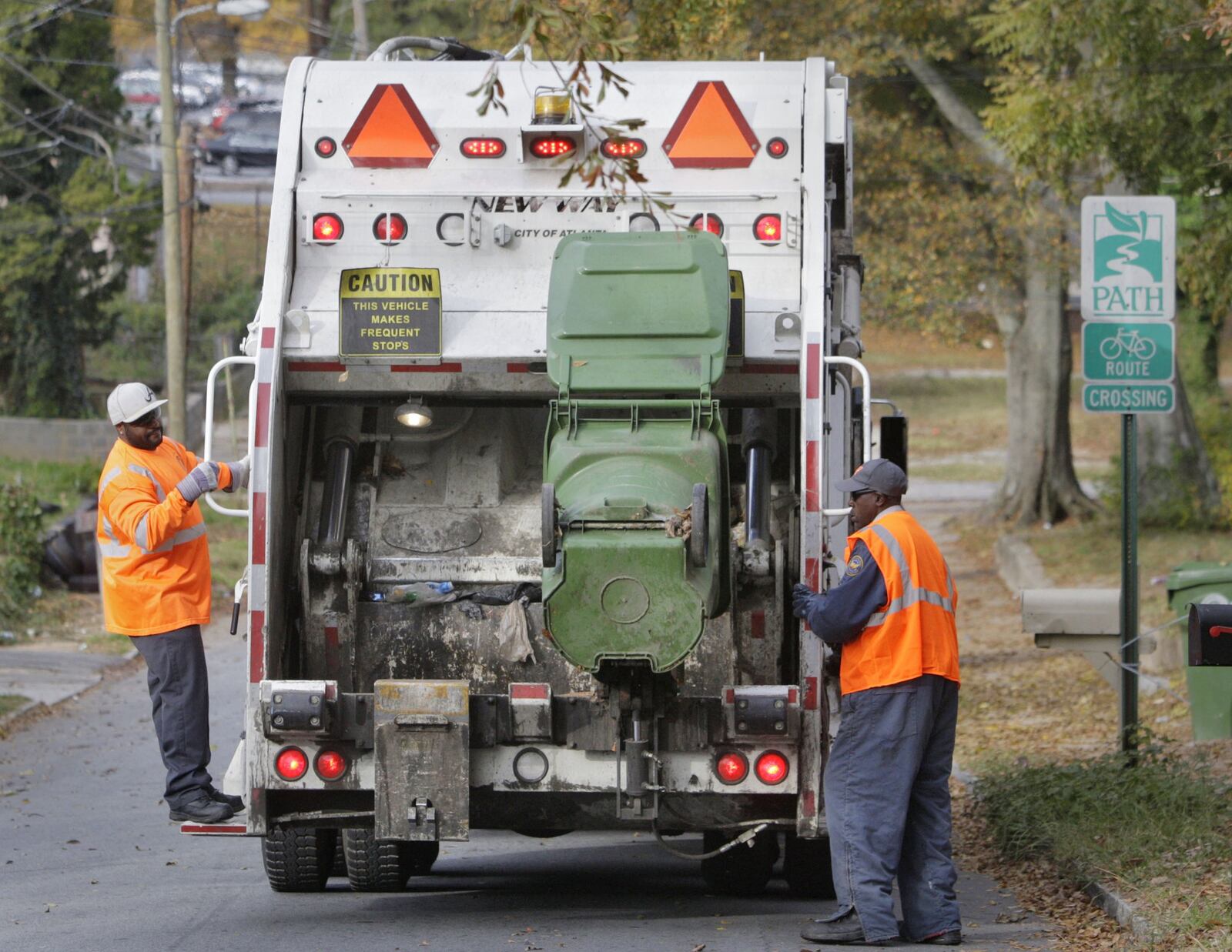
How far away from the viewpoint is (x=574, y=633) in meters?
5.70

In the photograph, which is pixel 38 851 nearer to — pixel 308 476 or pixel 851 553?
pixel 308 476

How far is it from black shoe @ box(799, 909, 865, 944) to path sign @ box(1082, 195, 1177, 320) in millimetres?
3447

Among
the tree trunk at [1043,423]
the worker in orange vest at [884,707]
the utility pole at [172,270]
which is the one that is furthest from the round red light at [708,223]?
the tree trunk at [1043,423]

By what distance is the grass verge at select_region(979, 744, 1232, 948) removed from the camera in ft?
20.5

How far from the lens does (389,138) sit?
676 cm

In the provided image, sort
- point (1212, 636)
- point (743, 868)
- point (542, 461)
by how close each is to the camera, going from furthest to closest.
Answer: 1. point (743, 868)
2. point (542, 461)
3. point (1212, 636)

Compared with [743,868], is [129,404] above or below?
above

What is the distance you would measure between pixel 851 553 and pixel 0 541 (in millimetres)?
12489

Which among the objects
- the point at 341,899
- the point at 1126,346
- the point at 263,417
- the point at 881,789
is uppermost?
the point at 1126,346

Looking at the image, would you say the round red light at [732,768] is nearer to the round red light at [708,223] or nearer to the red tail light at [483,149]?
the round red light at [708,223]

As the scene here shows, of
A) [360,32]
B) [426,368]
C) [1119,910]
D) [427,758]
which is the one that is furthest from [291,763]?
[360,32]

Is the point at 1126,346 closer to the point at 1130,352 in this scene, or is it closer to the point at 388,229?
the point at 1130,352

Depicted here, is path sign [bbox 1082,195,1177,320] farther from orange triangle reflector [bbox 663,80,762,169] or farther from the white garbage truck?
orange triangle reflector [bbox 663,80,762,169]

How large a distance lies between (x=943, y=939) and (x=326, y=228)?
10.2 ft
